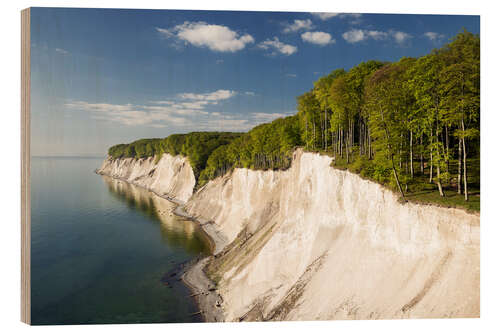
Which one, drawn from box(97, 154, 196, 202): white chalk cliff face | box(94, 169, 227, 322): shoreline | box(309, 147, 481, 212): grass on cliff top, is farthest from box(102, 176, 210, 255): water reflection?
box(309, 147, 481, 212): grass on cliff top

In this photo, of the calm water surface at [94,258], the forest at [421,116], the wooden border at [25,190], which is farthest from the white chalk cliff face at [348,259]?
the wooden border at [25,190]

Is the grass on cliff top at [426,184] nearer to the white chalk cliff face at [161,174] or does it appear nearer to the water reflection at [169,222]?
the water reflection at [169,222]

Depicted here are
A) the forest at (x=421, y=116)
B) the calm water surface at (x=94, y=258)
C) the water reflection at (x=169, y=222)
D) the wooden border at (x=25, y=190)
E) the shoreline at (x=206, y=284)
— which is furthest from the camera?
the water reflection at (x=169, y=222)

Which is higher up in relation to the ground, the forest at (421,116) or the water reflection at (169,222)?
the forest at (421,116)

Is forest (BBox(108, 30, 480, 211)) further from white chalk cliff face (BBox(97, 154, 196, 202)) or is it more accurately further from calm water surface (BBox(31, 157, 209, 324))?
white chalk cliff face (BBox(97, 154, 196, 202))

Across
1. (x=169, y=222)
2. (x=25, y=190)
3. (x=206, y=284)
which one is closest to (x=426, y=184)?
(x=206, y=284)

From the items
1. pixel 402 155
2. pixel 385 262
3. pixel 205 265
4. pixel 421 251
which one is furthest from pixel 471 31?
pixel 205 265

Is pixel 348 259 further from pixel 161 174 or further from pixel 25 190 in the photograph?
pixel 161 174
